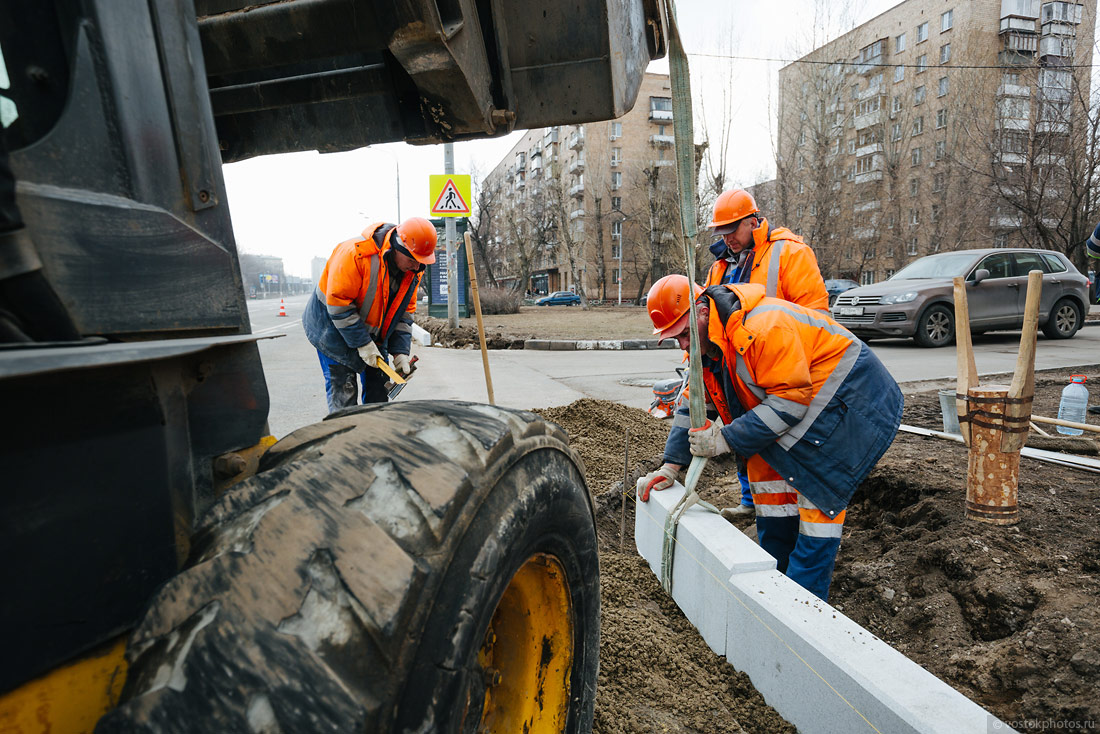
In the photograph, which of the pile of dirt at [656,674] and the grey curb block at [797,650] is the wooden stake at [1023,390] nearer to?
the grey curb block at [797,650]

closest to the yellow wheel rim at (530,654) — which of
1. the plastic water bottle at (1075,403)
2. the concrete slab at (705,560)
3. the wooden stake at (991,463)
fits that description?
the concrete slab at (705,560)

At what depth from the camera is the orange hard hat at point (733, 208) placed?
4.41 metres

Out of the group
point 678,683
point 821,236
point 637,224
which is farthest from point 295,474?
point 637,224

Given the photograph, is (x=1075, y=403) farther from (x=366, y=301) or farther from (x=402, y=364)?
(x=366, y=301)

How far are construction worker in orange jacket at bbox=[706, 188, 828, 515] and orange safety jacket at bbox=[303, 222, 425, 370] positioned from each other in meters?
2.30

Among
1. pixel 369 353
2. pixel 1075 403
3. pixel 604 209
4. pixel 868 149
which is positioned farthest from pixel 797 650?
pixel 604 209

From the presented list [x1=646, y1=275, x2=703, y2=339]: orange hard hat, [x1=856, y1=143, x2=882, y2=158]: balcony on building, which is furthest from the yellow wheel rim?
[x1=856, y1=143, x2=882, y2=158]: balcony on building

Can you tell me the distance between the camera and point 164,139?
958 millimetres

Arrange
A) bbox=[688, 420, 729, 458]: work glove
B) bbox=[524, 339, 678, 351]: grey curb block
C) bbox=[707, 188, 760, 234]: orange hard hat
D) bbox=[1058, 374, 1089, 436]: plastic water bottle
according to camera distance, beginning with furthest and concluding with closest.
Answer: bbox=[524, 339, 678, 351]: grey curb block → bbox=[1058, 374, 1089, 436]: plastic water bottle → bbox=[707, 188, 760, 234]: orange hard hat → bbox=[688, 420, 729, 458]: work glove

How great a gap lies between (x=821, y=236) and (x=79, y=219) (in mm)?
37103

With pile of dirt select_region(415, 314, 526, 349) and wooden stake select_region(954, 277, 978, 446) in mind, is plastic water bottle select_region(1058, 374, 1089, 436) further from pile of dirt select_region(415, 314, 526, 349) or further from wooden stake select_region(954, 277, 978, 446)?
pile of dirt select_region(415, 314, 526, 349)

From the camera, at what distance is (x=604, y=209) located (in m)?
48.8

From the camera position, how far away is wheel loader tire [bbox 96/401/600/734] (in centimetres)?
74

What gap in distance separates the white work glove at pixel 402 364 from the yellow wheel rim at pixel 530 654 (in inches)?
150
